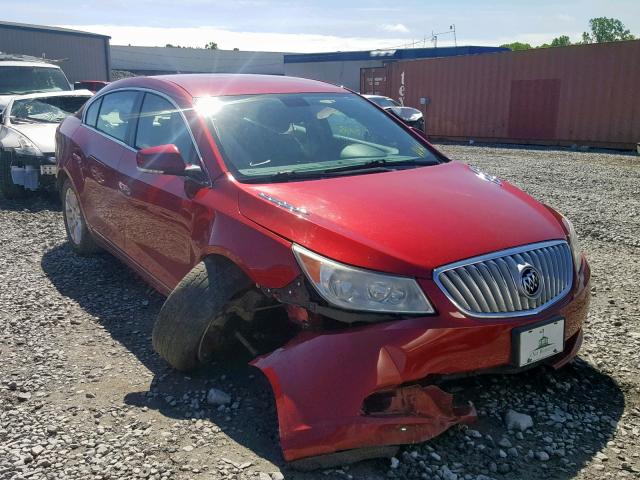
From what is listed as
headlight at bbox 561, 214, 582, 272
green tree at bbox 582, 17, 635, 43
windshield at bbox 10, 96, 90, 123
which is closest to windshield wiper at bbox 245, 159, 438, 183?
headlight at bbox 561, 214, 582, 272

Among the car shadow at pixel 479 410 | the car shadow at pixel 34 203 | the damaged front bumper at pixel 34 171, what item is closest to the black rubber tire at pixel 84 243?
the car shadow at pixel 479 410

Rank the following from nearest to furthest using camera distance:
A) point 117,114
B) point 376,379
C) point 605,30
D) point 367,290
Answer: point 376,379
point 367,290
point 117,114
point 605,30

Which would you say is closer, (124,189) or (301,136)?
(301,136)

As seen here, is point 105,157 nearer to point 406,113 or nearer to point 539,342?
point 539,342

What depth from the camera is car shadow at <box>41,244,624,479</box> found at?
8.61 ft

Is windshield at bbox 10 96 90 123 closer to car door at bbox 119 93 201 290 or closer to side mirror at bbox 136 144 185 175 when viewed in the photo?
car door at bbox 119 93 201 290

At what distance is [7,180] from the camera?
26.6 feet

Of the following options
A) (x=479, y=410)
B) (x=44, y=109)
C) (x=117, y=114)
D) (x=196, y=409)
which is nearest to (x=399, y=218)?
(x=479, y=410)

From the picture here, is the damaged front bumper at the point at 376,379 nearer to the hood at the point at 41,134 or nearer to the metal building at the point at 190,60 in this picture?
the hood at the point at 41,134

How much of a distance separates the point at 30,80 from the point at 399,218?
38.4ft

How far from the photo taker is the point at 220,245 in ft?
10.3

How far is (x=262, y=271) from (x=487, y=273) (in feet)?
3.33

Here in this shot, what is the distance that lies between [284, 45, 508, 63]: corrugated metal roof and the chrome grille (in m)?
34.4

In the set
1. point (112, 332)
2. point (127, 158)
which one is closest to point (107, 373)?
point (112, 332)
